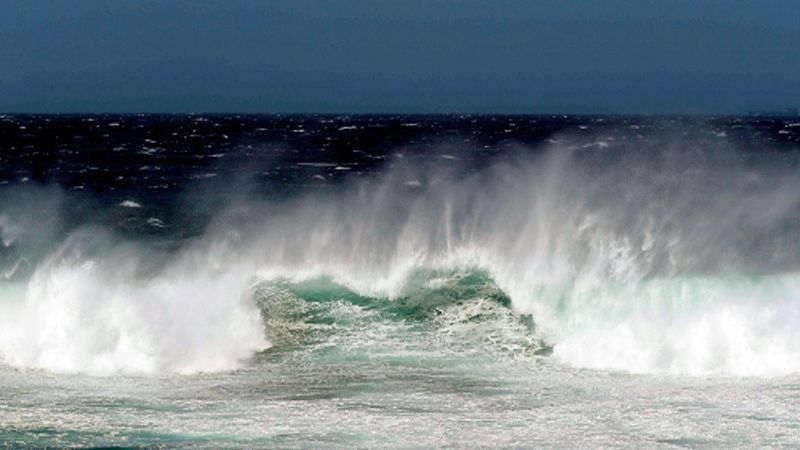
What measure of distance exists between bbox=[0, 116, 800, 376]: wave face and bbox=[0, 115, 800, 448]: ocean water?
6 centimetres

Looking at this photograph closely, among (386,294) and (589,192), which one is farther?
(589,192)

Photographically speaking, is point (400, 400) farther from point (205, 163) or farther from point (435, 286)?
point (205, 163)

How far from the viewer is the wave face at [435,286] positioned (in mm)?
16828

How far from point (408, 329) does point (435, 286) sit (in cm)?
239

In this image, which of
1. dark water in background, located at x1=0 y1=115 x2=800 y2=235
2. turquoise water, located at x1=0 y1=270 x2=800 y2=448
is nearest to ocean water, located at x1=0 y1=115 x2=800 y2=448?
turquoise water, located at x1=0 y1=270 x2=800 y2=448

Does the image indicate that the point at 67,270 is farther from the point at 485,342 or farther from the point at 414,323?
the point at 485,342

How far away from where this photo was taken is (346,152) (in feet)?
253

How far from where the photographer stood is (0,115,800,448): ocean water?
41.6 ft

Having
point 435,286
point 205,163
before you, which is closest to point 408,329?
point 435,286

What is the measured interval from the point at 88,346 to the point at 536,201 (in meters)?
18.7

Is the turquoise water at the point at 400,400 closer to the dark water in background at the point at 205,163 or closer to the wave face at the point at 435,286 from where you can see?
the wave face at the point at 435,286

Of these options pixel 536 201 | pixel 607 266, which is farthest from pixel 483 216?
pixel 607 266

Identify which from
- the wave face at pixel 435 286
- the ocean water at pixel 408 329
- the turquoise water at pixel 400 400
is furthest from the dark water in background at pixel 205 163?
the turquoise water at pixel 400 400

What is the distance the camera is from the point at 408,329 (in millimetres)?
18516
